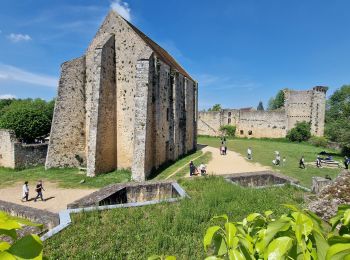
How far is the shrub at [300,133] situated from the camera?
115 feet

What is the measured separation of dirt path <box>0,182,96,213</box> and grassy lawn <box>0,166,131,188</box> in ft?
2.22

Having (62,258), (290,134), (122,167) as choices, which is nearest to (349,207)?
(62,258)

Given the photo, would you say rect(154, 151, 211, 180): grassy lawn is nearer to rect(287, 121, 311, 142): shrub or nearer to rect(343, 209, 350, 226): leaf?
rect(343, 209, 350, 226): leaf

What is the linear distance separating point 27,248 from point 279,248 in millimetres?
919

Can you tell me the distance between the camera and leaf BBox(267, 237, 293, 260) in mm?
1032

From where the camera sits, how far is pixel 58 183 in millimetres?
14273

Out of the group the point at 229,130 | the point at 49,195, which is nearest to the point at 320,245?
the point at 49,195

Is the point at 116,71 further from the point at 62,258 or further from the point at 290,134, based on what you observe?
the point at 290,134

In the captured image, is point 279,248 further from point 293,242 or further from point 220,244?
point 220,244

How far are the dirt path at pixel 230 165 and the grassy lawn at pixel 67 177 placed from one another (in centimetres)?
537

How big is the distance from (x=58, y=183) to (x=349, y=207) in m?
15.0

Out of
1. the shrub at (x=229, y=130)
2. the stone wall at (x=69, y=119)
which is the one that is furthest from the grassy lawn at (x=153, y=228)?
the shrub at (x=229, y=130)

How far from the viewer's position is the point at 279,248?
1047 millimetres

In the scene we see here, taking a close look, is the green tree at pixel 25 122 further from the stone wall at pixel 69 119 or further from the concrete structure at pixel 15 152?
the stone wall at pixel 69 119
